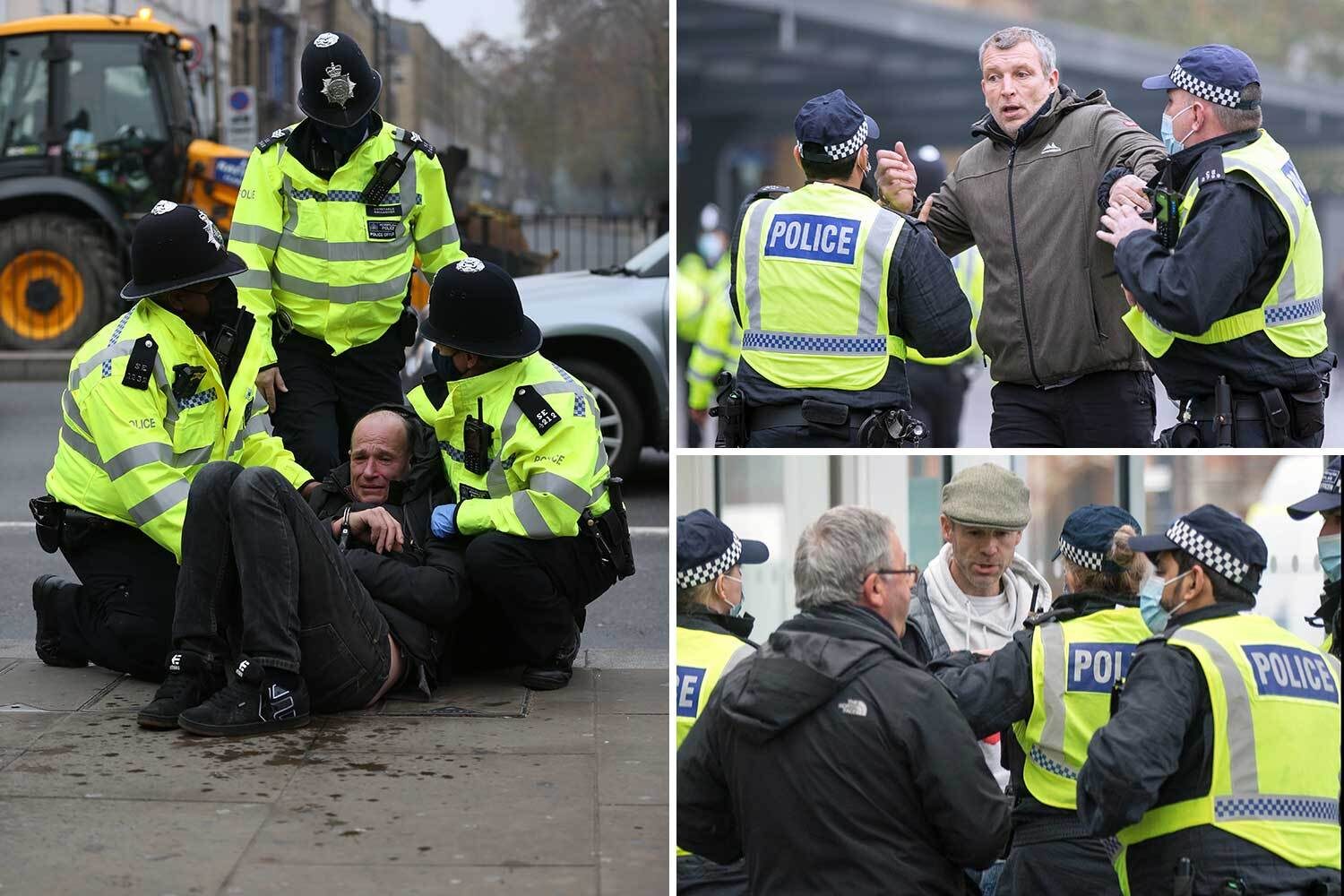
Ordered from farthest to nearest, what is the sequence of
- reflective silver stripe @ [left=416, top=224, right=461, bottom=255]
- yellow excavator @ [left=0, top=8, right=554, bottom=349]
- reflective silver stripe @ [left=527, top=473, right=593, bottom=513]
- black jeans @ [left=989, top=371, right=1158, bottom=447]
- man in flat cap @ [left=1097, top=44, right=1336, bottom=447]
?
yellow excavator @ [left=0, top=8, right=554, bottom=349] → reflective silver stripe @ [left=416, top=224, right=461, bottom=255] → reflective silver stripe @ [left=527, top=473, right=593, bottom=513] → black jeans @ [left=989, top=371, right=1158, bottom=447] → man in flat cap @ [left=1097, top=44, right=1336, bottom=447]

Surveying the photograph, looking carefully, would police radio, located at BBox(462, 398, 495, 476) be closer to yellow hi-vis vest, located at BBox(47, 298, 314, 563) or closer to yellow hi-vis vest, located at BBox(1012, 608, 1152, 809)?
yellow hi-vis vest, located at BBox(47, 298, 314, 563)

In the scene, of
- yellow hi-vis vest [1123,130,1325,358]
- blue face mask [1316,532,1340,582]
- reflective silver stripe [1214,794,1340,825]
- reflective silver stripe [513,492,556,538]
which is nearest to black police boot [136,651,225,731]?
reflective silver stripe [513,492,556,538]

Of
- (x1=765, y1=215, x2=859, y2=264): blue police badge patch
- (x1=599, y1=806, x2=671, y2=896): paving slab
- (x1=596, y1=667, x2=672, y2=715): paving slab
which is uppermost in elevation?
(x1=765, y1=215, x2=859, y2=264): blue police badge patch

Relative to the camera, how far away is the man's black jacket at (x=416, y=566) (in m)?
5.40

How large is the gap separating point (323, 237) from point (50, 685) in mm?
1723

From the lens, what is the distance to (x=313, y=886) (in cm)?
388

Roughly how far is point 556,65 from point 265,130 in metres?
6.57

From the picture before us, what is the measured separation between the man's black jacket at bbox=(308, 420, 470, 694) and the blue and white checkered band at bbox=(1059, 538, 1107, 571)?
2.06 m

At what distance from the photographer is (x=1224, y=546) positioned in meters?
3.58

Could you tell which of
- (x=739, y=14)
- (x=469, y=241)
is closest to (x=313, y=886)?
(x=469, y=241)

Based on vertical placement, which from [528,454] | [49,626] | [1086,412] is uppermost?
[1086,412]

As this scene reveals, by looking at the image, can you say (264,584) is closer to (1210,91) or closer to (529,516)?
(529,516)

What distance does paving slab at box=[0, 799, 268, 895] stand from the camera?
386cm

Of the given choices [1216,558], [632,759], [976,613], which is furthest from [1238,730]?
[632,759]
